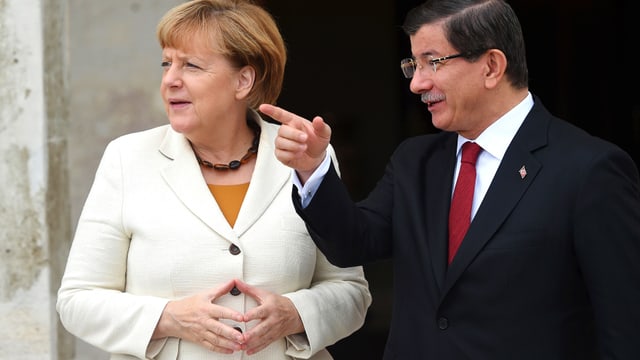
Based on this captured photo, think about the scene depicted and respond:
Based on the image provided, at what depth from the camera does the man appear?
8.18 ft

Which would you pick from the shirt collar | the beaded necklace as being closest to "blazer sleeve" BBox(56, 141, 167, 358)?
the beaded necklace

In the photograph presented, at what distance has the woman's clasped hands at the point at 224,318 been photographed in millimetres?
2750

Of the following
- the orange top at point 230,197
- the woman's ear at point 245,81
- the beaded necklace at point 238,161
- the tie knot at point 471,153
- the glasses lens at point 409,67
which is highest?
the glasses lens at point 409,67

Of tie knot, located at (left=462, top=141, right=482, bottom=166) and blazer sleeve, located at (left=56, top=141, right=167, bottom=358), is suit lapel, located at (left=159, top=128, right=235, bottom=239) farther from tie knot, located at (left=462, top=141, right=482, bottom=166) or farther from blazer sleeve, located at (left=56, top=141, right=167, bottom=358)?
tie knot, located at (left=462, top=141, right=482, bottom=166)

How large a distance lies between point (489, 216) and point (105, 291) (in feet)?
→ 3.62

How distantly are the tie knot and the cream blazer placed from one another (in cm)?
54

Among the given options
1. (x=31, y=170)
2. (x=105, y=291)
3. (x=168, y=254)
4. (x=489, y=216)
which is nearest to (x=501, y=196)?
(x=489, y=216)

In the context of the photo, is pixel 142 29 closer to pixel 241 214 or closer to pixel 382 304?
pixel 241 214

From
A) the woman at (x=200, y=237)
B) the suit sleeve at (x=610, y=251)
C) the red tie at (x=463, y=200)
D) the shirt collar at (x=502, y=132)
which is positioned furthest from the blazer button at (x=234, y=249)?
the suit sleeve at (x=610, y=251)

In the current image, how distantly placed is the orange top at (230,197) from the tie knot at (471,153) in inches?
26.3

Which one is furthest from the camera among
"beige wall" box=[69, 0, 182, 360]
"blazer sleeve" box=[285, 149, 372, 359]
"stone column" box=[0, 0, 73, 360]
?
"beige wall" box=[69, 0, 182, 360]

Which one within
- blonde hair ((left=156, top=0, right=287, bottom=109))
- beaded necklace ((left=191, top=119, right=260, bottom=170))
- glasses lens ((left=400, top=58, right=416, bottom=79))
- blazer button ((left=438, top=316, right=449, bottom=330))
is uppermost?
blonde hair ((left=156, top=0, right=287, bottom=109))

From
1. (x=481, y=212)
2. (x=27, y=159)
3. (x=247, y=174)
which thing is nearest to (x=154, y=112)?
(x=27, y=159)

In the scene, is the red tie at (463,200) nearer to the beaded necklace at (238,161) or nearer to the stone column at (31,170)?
the beaded necklace at (238,161)
